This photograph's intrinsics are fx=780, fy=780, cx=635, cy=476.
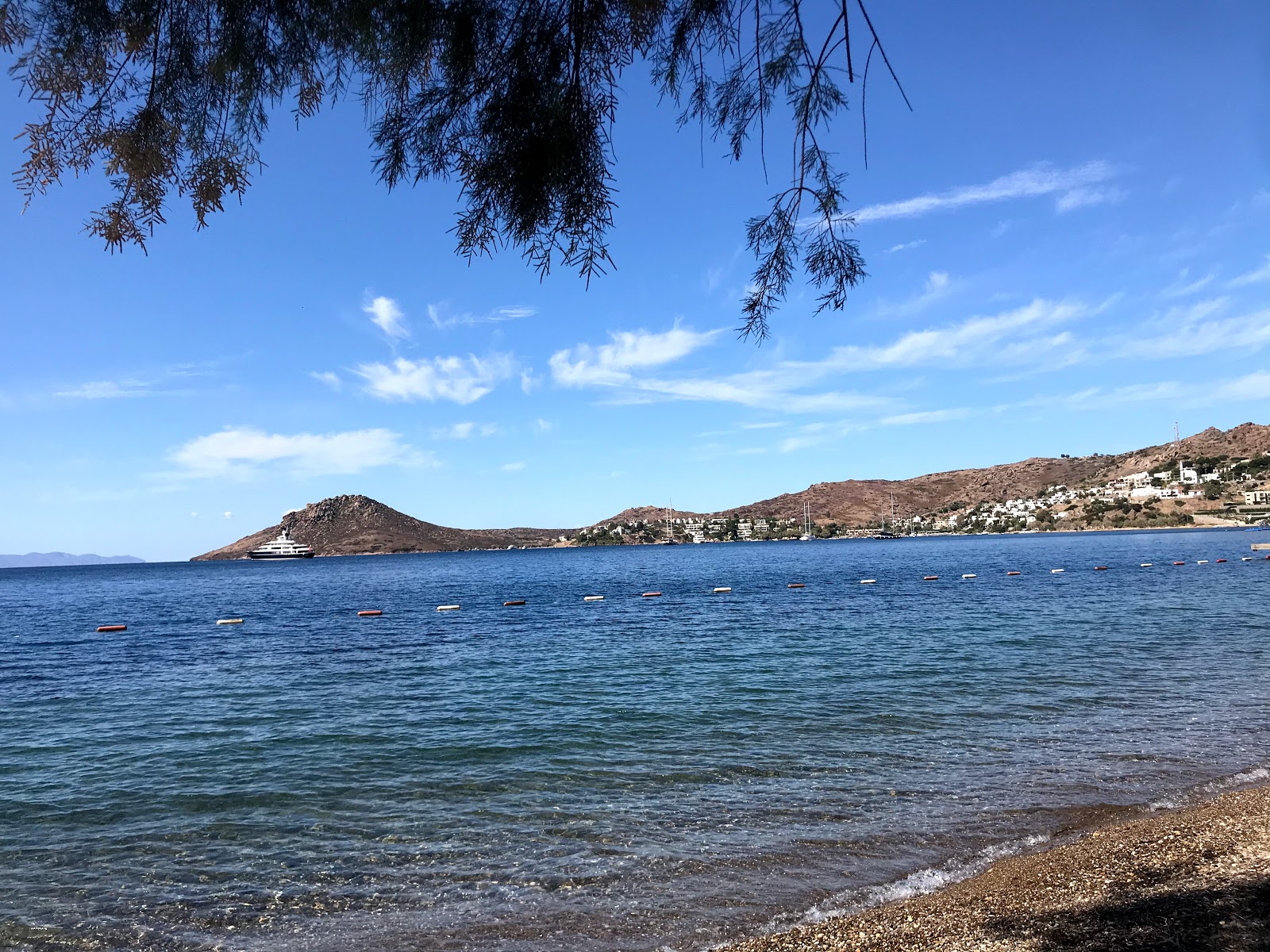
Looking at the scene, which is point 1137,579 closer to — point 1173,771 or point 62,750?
point 1173,771

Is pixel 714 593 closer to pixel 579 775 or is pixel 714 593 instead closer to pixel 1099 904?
pixel 579 775

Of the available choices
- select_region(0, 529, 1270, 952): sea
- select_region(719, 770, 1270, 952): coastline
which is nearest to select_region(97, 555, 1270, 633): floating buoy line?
select_region(0, 529, 1270, 952): sea

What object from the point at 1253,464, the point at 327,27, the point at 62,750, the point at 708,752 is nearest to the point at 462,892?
the point at 708,752

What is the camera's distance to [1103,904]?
258 inches

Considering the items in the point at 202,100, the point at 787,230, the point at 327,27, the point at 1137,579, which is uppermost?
the point at 327,27

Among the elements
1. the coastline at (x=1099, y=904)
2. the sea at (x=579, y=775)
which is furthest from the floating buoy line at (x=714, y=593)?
the coastline at (x=1099, y=904)

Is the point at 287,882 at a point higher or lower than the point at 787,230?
lower

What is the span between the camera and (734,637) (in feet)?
103

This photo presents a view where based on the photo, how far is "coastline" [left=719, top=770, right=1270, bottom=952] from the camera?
230 inches

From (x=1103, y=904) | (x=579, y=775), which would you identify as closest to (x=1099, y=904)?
(x=1103, y=904)

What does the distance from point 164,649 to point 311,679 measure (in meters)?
14.4

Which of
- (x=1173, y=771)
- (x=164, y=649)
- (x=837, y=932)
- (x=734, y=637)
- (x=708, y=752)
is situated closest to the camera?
(x=837, y=932)

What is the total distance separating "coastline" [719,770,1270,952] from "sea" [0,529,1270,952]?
67 cm

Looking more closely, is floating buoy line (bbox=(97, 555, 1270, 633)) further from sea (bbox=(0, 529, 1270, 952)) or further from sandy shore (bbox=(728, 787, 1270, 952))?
sandy shore (bbox=(728, 787, 1270, 952))
